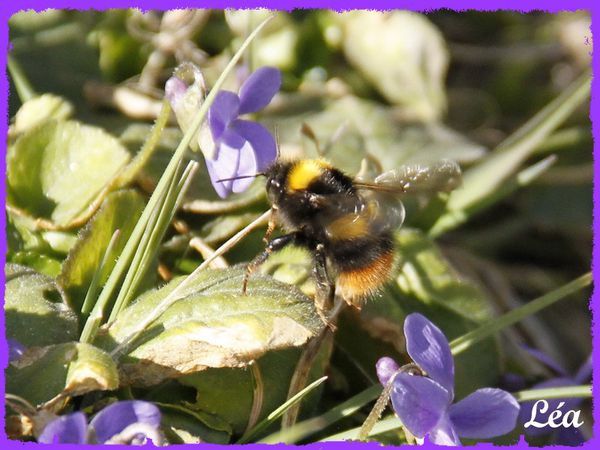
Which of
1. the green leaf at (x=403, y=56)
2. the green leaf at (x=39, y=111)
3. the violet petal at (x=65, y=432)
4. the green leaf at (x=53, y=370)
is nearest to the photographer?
the violet petal at (x=65, y=432)

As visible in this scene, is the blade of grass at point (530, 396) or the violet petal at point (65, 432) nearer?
the violet petal at point (65, 432)

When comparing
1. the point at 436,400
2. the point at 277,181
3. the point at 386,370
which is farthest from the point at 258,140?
the point at 436,400

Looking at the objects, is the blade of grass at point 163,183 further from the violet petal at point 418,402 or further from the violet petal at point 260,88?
the violet petal at point 418,402

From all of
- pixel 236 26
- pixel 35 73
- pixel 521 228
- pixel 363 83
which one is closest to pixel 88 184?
pixel 35 73

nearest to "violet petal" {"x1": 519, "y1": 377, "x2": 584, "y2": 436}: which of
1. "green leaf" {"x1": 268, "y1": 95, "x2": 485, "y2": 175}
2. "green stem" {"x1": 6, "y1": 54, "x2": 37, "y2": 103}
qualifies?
"green leaf" {"x1": 268, "y1": 95, "x2": 485, "y2": 175}

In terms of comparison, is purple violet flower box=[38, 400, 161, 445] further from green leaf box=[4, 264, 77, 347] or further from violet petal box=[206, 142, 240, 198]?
violet petal box=[206, 142, 240, 198]

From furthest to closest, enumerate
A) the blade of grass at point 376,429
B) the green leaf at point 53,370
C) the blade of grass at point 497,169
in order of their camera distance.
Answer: the blade of grass at point 497,169
the blade of grass at point 376,429
the green leaf at point 53,370

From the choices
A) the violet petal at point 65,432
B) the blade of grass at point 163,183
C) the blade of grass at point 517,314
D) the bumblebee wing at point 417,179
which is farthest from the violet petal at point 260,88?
the violet petal at point 65,432
